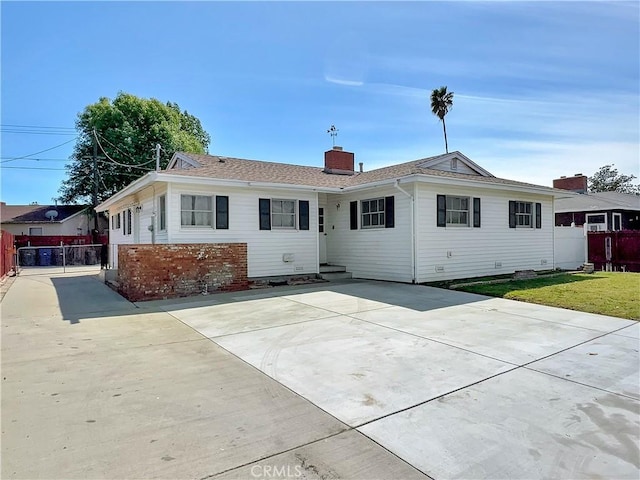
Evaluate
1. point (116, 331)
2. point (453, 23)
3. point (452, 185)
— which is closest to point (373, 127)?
point (452, 185)

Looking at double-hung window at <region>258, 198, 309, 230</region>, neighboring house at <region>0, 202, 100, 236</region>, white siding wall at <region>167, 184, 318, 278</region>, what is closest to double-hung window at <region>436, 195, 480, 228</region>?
white siding wall at <region>167, 184, 318, 278</region>

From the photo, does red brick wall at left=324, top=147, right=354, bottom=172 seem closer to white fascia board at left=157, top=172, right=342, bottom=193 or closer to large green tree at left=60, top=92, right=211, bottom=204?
white fascia board at left=157, top=172, right=342, bottom=193

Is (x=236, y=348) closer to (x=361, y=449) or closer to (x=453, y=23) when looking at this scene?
(x=361, y=449)

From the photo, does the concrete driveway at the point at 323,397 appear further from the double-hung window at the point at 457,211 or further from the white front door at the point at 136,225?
the white front door at the point at 136,225

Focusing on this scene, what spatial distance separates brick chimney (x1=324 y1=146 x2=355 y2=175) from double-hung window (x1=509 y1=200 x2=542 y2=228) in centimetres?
692

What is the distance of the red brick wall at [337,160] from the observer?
17391 mm

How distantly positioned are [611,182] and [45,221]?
5908cm

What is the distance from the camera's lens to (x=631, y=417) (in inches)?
128

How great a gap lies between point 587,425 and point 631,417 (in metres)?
0.49

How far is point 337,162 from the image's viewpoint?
1747cm

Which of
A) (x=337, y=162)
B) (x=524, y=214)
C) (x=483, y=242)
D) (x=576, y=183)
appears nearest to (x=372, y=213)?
(x=483, y=242)

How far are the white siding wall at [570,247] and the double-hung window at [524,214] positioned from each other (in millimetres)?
1738

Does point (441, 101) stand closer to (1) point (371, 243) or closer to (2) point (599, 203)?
(2) point (599, 203)

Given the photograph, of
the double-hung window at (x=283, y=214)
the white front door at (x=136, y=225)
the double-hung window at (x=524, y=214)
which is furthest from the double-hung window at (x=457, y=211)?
the white front door at (x=136, y=225)
